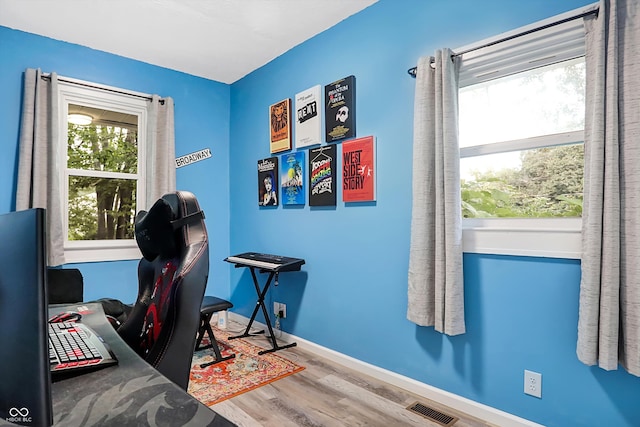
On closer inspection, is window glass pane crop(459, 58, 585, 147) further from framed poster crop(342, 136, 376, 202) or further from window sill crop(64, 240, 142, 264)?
window sill crop(64, 240, 142, 264)

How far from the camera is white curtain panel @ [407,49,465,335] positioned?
2143 millimetres

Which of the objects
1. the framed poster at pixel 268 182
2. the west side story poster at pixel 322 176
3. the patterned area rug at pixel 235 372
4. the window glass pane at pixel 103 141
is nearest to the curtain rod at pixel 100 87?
the window glass pane at pixel 103 141

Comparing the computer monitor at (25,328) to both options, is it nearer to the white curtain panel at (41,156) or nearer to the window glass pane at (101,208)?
the white curtain panel at (41,156)

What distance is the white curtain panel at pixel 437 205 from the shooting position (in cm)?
214

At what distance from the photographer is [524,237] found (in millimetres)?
2021

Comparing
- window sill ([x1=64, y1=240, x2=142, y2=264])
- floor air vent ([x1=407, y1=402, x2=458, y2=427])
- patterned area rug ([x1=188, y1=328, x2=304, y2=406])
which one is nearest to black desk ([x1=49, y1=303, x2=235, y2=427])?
patterned area rug ([x1=188, y1=328, x2=304, y2=406])

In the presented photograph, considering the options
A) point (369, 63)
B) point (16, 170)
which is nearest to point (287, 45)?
point (369, 63)

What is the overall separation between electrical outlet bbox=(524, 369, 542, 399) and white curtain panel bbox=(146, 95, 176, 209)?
3.17 m

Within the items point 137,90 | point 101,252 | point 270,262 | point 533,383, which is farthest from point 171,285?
point 137,90

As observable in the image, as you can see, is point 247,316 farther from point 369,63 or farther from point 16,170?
point 369,63

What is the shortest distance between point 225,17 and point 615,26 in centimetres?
247

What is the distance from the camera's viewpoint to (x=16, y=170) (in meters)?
3.11

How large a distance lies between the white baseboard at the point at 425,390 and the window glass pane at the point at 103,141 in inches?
92.9

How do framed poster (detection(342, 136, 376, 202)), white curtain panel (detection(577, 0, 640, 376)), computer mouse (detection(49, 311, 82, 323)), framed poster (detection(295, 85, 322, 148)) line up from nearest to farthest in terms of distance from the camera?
computer mouse (detection(49, 311, 82, 323))
white curtain panel (detection(577, 0, 640, 376))
framed poster (detection(342, 136, 376, 202))
framed poster (detection(295, 85, 322, 148))
